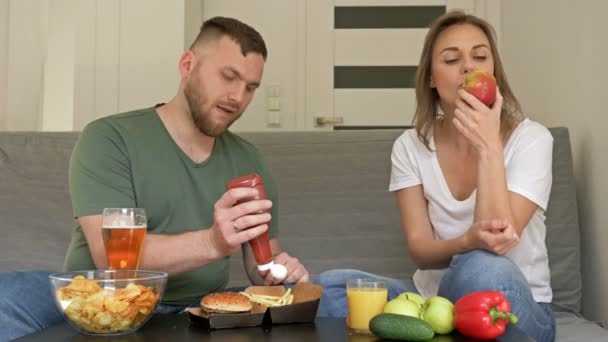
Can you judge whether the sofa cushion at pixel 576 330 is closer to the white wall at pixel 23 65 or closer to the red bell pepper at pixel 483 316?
the red bell pepper at pixel 483 316

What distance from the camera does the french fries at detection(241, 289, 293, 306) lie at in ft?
4.38

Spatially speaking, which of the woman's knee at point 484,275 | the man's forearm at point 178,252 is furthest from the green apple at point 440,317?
the man's forearm at point 178,252

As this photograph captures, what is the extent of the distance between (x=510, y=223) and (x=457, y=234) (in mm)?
233

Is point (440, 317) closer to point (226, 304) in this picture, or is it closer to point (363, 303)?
point (363, 303)

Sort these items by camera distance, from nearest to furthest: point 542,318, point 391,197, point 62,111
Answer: point 542,318 → point 391,197 → point 62,111

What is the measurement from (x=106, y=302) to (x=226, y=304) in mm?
229

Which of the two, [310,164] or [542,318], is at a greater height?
[310,164]

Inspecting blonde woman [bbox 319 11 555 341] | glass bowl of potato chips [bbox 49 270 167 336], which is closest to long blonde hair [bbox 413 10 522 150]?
blonde woman [bbox 319 11 555 341]

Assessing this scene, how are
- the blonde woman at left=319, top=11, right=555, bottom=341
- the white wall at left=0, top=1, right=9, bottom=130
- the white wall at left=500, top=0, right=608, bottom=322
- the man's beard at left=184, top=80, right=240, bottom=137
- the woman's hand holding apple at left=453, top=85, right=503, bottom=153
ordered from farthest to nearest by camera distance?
the white wall at left=0, top=1, right=9, bottom=130, the white wall at left=500, top=0, right=608, bottom=322, the man's beard at left=184, top=80, right=240, bottom=137, the woman's hand holding apple at left=453, top=85, right=503, bottom=153, the blonde woman at left=319, top=11, right=555, bottom=341

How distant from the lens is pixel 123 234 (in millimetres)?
1295

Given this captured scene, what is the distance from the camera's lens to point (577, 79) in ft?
7.44

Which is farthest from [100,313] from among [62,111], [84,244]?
[62,111]

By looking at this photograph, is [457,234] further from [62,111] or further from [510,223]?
[62,111]

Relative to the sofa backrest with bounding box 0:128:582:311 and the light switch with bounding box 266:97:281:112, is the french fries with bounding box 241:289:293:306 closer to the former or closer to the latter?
the sofa backrest with bounding box 0:128:582:311
